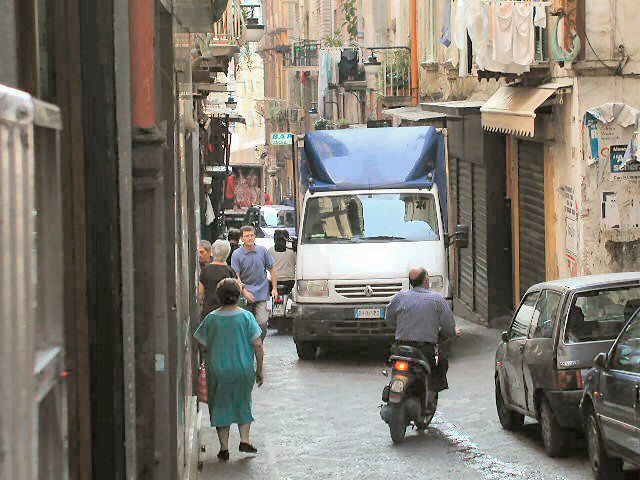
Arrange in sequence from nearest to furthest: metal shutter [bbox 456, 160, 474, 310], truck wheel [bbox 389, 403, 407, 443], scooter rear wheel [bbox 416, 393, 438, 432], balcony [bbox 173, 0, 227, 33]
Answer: balcony [bbox 173, 0, 227, 33] < truck wheel [bbox 389, 403, 407, 443] < scooter rear wheel [bbox 416, 393, 438, 432] < metal shutter [bbox 456, 160, 474, 310]

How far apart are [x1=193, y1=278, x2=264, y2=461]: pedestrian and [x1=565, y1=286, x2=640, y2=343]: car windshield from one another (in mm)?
2465

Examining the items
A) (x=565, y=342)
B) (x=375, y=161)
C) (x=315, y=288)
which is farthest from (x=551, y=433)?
(x=375, y=161)

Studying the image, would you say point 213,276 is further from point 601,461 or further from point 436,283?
point 601,461

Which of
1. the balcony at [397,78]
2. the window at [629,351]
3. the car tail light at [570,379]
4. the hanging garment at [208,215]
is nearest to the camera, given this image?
the window at [629,351]

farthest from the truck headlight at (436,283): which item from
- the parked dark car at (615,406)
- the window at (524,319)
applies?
the parked dark car at (615,406)

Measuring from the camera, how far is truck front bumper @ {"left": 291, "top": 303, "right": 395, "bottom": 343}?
17875 mm

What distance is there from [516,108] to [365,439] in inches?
329

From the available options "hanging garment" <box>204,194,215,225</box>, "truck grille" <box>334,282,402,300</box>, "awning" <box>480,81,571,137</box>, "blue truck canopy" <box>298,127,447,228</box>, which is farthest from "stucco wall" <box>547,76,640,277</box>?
"hanging garment" <box>204,194,215,225</box>

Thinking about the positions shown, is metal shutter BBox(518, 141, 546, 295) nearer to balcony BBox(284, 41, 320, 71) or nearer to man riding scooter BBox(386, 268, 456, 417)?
man riding scooter BBox(386, 268, 456, 417)

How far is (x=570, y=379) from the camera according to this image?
10.6m

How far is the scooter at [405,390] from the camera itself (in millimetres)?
12055

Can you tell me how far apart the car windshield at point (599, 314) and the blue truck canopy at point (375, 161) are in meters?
7.77

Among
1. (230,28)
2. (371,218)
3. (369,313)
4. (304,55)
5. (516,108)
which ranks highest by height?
(304,55)

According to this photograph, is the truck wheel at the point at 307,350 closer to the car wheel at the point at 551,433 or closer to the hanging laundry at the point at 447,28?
the hanging laundry at the point at 447,28
